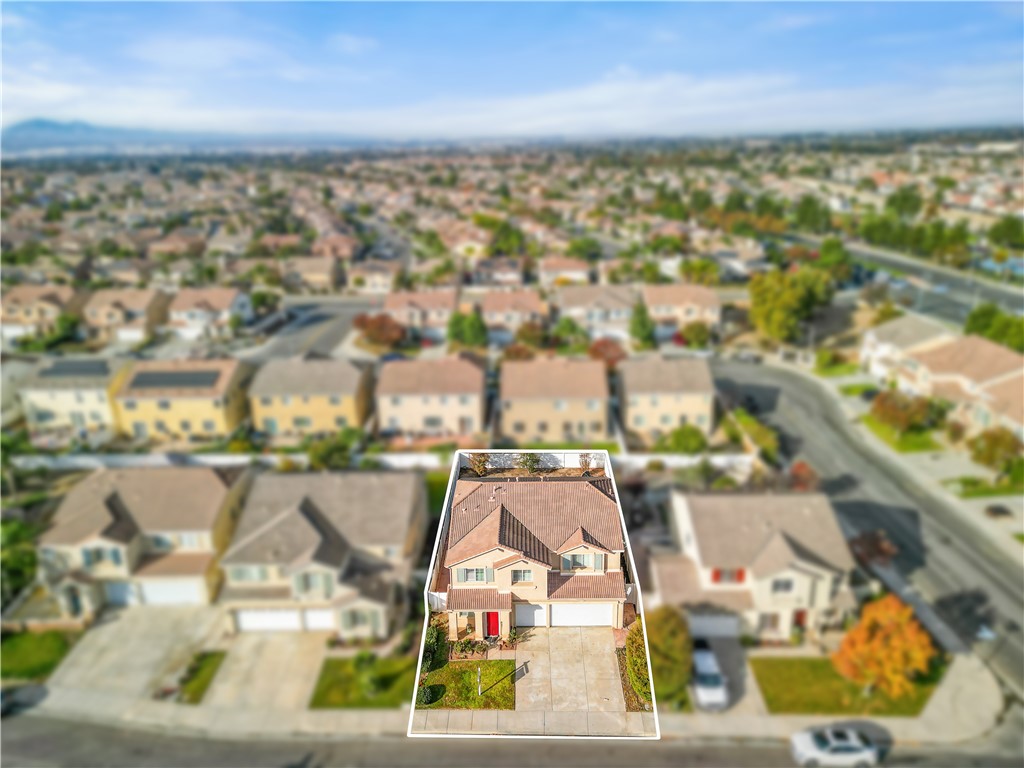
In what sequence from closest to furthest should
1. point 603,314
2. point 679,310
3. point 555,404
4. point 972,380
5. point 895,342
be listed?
point 555,404, point 972,380, point 895,342, point 679,310, point 603,314

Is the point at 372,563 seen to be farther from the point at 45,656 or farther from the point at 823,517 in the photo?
the point at 823,517

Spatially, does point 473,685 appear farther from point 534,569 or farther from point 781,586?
point 781,586

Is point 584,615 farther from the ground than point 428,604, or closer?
closer

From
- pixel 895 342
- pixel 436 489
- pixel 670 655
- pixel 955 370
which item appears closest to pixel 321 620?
pixel 436 489

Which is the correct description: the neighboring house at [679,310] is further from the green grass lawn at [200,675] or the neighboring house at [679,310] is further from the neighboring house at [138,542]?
the green grass lawn at [200,675]

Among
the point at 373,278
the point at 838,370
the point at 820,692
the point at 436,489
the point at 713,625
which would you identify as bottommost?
the point at 820,692

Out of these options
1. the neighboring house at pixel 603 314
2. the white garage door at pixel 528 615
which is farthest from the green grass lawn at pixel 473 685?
the neighboring house at pixel 603 314
